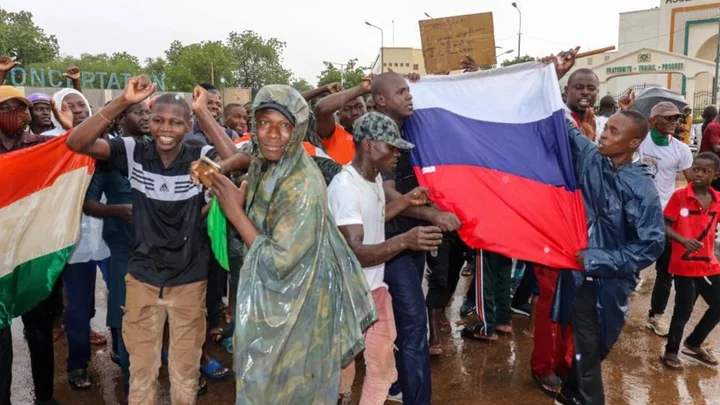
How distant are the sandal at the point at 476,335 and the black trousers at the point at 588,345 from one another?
1541 mm

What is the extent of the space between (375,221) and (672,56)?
4004 centimetres

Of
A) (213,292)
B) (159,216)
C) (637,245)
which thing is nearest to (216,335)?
(213,292)

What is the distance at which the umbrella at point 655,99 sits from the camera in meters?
6.41

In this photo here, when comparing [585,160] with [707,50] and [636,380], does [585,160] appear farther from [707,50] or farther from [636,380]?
[707,50]

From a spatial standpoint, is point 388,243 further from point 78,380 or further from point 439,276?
point 78,380

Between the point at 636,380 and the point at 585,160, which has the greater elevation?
the point at 585,160

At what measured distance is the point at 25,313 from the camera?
3.54 m

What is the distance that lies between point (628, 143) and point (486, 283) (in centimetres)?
205

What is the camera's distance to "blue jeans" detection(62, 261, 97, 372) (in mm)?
3979

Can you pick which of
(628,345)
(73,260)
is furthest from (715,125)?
(73,260)

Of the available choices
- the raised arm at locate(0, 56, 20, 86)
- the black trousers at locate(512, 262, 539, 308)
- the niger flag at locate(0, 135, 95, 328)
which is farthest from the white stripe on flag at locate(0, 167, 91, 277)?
the black trousers at locate(512, 262, 539, 308)

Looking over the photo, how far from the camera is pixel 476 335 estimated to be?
505 centimetres

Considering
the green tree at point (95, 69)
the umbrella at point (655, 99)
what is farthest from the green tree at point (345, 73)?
the umbrella at point (655, 99)

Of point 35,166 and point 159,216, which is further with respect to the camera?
point 35,166
